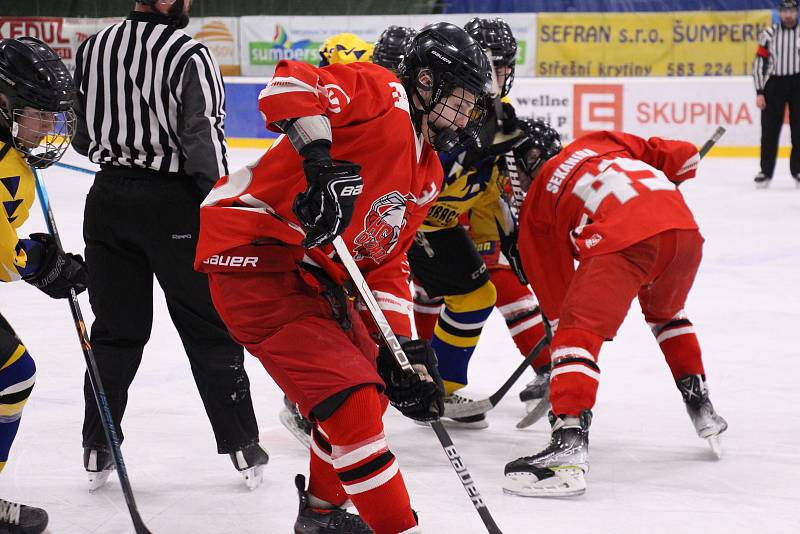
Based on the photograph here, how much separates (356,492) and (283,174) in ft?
1.88

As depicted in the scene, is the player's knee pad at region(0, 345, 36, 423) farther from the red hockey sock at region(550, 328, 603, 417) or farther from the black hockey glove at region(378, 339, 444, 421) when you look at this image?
the red hockey sock at region(550, 328, 603, 417)

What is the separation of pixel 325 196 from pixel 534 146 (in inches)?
50.1

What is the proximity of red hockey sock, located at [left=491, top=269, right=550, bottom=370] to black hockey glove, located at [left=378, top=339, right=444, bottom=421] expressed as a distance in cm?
144

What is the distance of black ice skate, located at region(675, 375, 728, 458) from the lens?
279cm

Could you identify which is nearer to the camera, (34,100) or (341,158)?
(341,158)

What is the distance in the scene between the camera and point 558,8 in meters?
10.1

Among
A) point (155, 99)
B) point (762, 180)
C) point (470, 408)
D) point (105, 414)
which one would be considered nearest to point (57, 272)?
point (105, 414)

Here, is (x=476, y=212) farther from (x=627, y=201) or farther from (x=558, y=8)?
(x=558, y=8)

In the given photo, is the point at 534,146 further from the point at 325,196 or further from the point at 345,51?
the point at 325,196

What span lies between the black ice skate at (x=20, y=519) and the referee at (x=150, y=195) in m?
0.26

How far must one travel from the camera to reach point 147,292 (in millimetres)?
2580

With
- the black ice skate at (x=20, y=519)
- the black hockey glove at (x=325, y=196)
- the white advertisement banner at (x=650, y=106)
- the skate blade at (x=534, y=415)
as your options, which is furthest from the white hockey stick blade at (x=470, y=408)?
the white advertisement banner at (x=650, y=106)

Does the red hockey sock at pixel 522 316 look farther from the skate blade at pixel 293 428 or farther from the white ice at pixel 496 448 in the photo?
the skate blade at pixel 293 428

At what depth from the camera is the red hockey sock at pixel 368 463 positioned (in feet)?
6.08
